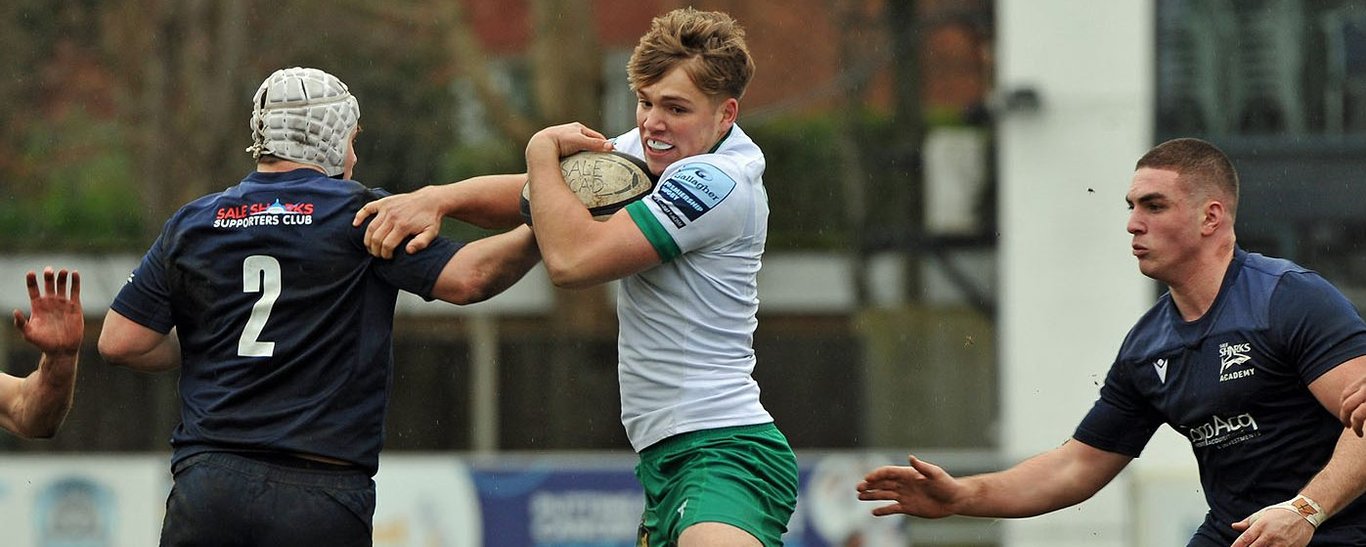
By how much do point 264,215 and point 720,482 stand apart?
1440 mm

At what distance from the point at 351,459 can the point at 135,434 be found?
45.8 ft

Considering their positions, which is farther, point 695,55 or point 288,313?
point 695,55

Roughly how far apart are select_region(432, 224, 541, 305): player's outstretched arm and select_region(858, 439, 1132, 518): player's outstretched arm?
4.40ft

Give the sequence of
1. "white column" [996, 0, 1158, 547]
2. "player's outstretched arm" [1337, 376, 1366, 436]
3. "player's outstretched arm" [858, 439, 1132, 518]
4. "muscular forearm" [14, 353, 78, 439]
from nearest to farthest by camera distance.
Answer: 1. "player's outstretched arm" [1337, 376, 1366, 436]
2. "muscular forearm" [14, 353, 78, 439]
3. "player's outstretched arm" [858, 439, 1132, 518]
4. "white column" [996, 0, 1158, 547]

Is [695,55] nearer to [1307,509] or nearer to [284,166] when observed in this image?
[284,166]

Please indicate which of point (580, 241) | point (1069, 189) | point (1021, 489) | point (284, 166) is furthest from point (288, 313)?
point (1069, 189)

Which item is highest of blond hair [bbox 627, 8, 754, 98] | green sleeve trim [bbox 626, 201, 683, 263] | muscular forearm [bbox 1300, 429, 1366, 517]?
blond hair [bbox 627, 8, 754, 98]

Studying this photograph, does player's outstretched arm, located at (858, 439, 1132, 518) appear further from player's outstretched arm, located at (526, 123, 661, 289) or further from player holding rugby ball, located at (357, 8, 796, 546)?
player's outstretched arm, located at (526, 123, 661, 289)

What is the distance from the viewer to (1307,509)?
16.6ft

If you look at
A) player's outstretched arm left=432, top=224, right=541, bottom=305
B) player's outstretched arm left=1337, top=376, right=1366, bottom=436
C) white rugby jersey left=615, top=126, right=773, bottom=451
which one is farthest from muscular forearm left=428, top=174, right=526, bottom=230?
player's outstretched arm left=1337, top=376, right=1366, bottom=436

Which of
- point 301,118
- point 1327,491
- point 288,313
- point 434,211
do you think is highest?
point 301,118

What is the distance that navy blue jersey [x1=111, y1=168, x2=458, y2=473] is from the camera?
16.8 ft

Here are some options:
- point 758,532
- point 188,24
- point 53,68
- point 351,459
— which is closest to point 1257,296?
point 758,532

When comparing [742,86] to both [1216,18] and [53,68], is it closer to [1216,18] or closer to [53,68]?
[1216,18]
